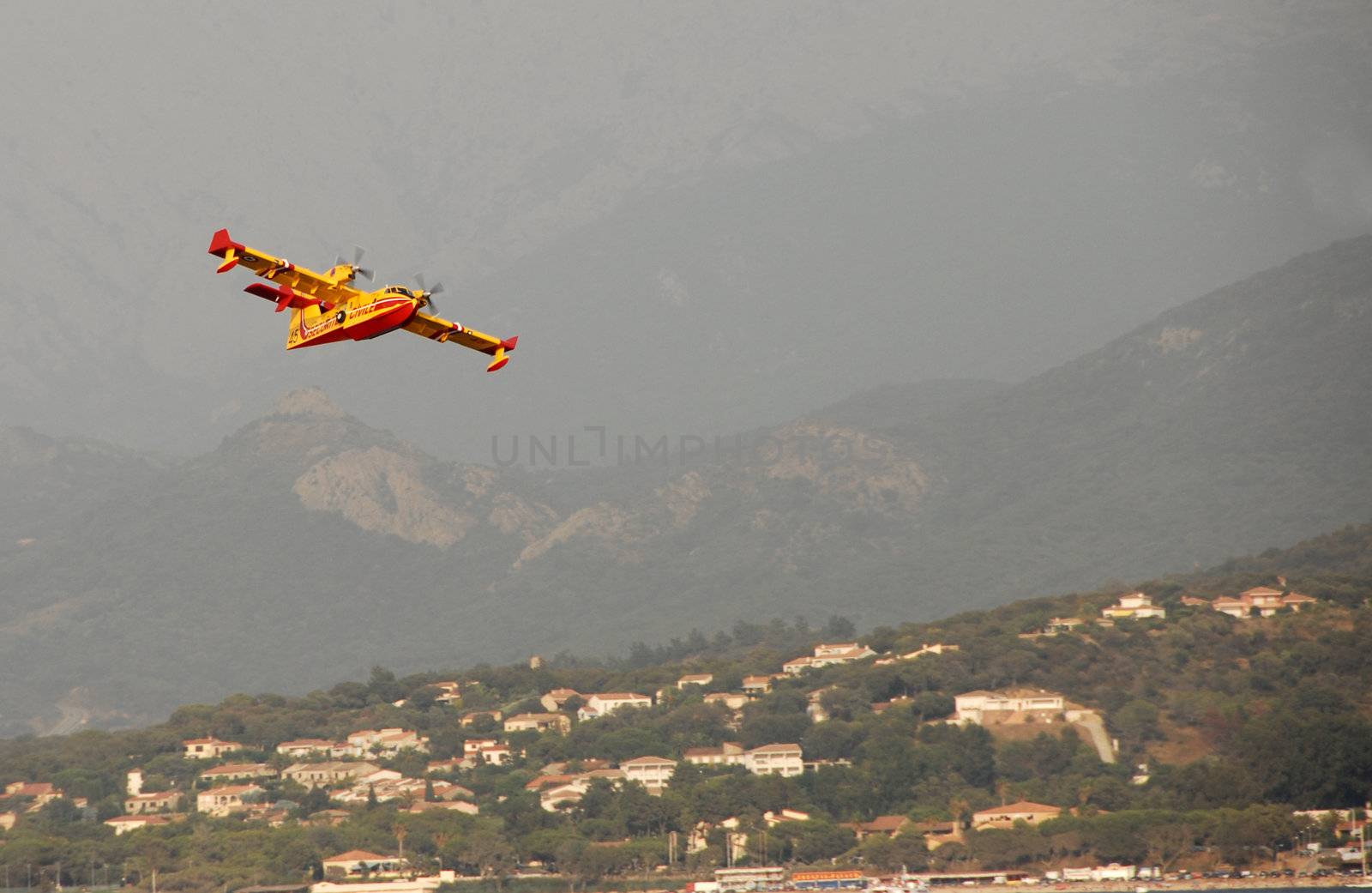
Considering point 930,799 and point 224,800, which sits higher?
point 224,800

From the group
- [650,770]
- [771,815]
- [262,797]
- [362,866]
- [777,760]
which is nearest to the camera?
[362,866]

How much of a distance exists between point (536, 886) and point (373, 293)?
226ft

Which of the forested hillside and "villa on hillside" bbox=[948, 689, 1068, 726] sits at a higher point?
"villa on hillside" bbox=[948, 689, 1068, 726]

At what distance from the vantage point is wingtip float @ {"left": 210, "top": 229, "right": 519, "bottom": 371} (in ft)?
324

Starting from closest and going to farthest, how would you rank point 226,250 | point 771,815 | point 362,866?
point 226,250, point 362,866, point 771,815

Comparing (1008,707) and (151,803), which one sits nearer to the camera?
(1008,707)

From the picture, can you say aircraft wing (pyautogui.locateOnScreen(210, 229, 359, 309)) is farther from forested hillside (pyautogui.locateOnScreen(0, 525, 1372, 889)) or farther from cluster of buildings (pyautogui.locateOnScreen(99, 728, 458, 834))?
cluster of buildings (pyautogui.locateOnScreen(99, 728, 458, 834))

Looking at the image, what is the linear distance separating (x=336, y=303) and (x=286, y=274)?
2.76 m

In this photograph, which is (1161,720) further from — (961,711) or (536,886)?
(536,886)

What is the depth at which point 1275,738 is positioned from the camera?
168 meters

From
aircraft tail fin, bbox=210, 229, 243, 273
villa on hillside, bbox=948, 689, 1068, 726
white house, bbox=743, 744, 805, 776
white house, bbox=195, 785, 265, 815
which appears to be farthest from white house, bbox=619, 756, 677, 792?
aircraft tail fin, bbox=210, 229, 243, 273

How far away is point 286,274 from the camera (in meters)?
100

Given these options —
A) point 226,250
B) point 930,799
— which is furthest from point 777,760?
point 226,250

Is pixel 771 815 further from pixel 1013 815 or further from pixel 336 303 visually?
pixel 336 303
